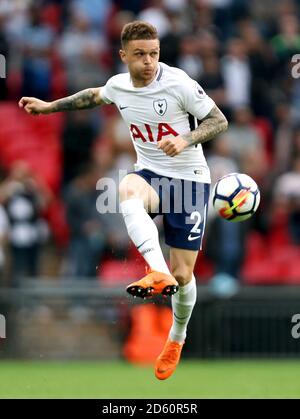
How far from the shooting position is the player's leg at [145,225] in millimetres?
10070

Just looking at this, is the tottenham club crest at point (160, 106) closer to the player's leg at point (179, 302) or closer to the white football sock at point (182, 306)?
the player's leg at point (179, 302)

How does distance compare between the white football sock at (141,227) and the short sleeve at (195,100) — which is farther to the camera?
the short sleeve at (195,100)

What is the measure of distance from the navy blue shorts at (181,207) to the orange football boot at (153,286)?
1.04 m

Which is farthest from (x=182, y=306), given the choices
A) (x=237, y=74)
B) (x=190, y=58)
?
(x=237, y=74)

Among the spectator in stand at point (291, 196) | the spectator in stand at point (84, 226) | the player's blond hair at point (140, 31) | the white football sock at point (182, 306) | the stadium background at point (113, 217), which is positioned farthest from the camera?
the spectator in stand at point (291, 196)

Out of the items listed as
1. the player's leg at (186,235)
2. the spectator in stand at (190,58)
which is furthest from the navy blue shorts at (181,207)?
the spectator in stand at (190,58)

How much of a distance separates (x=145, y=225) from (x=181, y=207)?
0.54 m

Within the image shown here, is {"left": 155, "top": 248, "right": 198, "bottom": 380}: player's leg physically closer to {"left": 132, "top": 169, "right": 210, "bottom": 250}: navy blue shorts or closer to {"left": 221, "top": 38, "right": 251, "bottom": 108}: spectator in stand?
{"left": 132, "top": 169, "right": 210, "bottom": 250}: navy blue shorts

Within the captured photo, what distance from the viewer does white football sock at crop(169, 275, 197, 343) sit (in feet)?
37.2

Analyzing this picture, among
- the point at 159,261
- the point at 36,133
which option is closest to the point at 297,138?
the point at 36,133

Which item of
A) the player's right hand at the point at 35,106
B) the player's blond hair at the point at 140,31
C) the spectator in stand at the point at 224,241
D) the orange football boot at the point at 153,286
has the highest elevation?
the player's blond hair at the point at 140,31

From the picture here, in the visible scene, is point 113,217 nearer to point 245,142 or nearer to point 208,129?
point 245,142

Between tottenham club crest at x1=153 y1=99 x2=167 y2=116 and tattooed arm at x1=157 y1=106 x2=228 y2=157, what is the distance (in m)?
0.33

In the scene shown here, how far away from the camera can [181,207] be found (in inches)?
435
